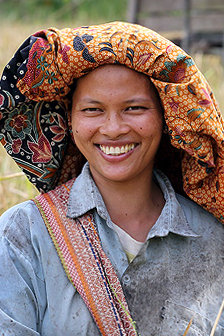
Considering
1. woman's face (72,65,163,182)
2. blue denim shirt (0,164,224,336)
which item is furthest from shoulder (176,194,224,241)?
woman's face (72,65,163,182)

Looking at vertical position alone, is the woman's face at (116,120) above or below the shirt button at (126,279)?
above

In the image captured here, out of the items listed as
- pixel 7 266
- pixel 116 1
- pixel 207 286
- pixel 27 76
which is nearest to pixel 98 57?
pixel 27 76

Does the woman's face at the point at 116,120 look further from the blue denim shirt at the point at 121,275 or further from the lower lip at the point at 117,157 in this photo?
the blue denim shirt at the point at 121,275

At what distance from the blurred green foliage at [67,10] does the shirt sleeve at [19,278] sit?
26.0ft

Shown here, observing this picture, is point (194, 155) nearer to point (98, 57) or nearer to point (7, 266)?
point (98, 57)

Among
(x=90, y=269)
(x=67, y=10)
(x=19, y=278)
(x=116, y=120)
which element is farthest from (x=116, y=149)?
(x=67, y=10)

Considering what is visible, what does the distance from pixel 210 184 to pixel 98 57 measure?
627 mm

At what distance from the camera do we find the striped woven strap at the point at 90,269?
70.2 inches

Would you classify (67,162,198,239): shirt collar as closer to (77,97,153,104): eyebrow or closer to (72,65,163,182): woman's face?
(72,65,163,182): woman's face

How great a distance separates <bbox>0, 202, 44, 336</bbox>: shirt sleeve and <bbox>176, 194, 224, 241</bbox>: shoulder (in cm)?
62

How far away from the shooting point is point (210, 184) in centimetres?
205

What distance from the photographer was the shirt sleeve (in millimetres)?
1741

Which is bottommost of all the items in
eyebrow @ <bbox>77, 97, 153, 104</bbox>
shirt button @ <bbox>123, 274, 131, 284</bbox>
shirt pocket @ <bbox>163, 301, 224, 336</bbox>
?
shirt pocket @ <bbox>163, 301, 224, 336</bbox>

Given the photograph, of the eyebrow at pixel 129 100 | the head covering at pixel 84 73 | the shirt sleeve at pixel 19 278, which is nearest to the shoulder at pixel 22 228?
the shirt sleeve at pixel 19 278
